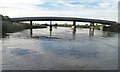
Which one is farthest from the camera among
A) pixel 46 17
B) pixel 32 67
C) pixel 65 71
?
pixel 46 17

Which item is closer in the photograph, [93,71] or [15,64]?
[93,71]

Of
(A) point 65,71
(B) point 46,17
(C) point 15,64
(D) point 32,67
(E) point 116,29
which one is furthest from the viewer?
(B) point 46,17

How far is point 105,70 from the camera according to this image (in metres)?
19.5

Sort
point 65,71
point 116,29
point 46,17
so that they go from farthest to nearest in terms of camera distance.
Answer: point 46,17 → point 116,29 → point 65,71

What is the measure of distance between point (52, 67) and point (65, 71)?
1.85m

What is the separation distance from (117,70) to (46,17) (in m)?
106

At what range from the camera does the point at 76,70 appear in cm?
1902

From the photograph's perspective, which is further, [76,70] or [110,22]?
[110,22]

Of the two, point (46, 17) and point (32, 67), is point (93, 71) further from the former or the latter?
point (46, 17)

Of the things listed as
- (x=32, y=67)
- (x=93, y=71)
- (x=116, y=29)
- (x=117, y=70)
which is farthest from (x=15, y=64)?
(x=116, y=29)

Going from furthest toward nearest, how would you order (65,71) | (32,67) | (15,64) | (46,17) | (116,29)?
1. (46,17)
2. (116,29)
3. (15,64)
4. (32,67)
5. (65,71)

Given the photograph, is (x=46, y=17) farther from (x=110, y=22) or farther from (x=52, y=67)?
(x=52, y=67)

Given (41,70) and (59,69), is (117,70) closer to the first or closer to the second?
(59,69)

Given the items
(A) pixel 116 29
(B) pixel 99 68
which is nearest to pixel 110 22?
(A) pixel 116 29
